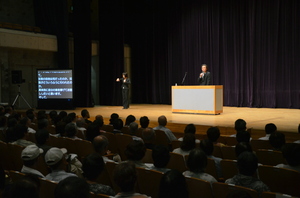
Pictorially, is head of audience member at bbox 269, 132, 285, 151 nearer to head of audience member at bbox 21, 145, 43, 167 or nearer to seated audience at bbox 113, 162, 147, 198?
seated audience at bbox 113, 162, 147, 198

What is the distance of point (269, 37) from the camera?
12328mm

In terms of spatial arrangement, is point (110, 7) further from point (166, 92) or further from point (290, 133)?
point (290, 133)

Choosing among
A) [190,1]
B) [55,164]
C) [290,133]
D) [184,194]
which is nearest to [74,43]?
[190,1]

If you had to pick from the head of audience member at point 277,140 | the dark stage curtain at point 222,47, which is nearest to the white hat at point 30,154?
the head of audience member at point 277,140

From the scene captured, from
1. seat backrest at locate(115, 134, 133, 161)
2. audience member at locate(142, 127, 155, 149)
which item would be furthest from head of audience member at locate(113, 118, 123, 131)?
audience member at locate(142, 127, 155, 149)

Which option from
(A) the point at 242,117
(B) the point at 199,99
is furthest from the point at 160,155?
(B) the point at 199,99

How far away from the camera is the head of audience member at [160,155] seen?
2.92m

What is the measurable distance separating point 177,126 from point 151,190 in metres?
4.76

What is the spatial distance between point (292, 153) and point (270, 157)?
633 mm

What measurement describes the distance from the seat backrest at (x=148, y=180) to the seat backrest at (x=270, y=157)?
141cm

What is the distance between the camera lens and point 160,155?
2.95 m

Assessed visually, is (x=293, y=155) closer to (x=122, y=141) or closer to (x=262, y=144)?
(x=262, y=144)

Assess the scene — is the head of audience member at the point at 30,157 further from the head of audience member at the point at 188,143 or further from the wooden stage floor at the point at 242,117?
the wooden stage floor at the point at 242,117

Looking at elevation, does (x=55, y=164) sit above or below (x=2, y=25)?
below
